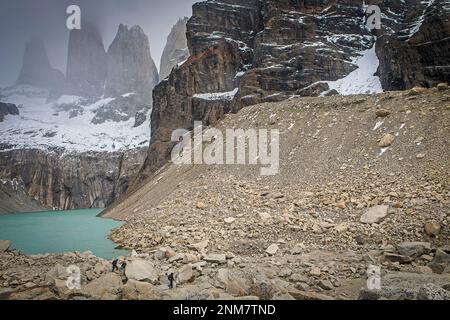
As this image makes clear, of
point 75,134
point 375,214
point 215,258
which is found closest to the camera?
point 215,258

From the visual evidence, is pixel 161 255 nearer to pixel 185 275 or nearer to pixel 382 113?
pixel 185 275

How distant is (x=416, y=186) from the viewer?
1513cm

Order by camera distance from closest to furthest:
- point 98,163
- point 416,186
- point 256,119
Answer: point 416,186 < point 256,119 < point 98,163

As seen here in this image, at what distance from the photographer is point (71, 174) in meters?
119

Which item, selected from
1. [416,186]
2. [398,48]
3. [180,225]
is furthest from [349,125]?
[398,48]

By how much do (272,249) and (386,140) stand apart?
13.4m

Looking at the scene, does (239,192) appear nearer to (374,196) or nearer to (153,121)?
(374,196)

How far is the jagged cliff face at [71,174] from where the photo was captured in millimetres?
111500

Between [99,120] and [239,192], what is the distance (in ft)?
577

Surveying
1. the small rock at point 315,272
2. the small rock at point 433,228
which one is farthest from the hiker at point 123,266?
the small rock at point 433,228

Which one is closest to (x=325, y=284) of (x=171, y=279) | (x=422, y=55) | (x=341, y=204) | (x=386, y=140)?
(x=171, y=279)

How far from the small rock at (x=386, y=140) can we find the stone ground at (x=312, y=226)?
8 centimetres

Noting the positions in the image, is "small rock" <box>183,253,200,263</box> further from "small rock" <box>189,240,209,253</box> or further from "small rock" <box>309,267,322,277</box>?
"small rock" <box>309,267,322,277</box>

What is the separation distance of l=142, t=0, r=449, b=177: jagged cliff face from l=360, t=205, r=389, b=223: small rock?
141 ft
